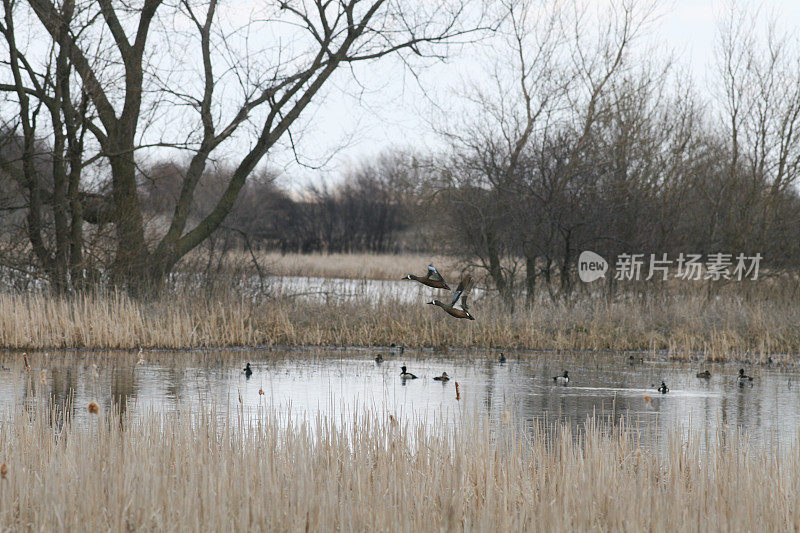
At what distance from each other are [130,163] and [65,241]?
2092mm

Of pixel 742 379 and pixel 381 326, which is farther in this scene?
pixel 381 326

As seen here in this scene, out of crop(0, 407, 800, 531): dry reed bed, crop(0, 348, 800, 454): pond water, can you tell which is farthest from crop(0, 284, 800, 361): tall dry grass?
crop(0, 407, 800, 531): dry reed bed

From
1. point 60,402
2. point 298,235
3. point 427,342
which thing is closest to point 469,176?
point 427,342

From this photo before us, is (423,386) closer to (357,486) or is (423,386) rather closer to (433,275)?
(357,486)

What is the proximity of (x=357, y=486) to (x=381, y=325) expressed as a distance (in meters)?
10.8

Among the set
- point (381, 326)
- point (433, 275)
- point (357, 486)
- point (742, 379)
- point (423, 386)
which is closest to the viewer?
point (433, 275)

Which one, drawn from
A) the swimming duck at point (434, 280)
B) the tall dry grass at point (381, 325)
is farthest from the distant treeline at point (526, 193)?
the swimming duck at point (434, 280)

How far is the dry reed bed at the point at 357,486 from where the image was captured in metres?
4.64

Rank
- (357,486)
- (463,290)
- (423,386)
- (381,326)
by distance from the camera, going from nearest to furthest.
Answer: (463,290), (357,486), (423,386), (381,326)

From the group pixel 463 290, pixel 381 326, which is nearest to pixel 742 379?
pixel 381 326

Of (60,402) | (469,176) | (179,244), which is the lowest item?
(60,402)

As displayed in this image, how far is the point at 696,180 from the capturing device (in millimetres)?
20938

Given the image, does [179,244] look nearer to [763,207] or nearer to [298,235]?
[763,207]

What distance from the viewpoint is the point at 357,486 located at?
5.14 m
